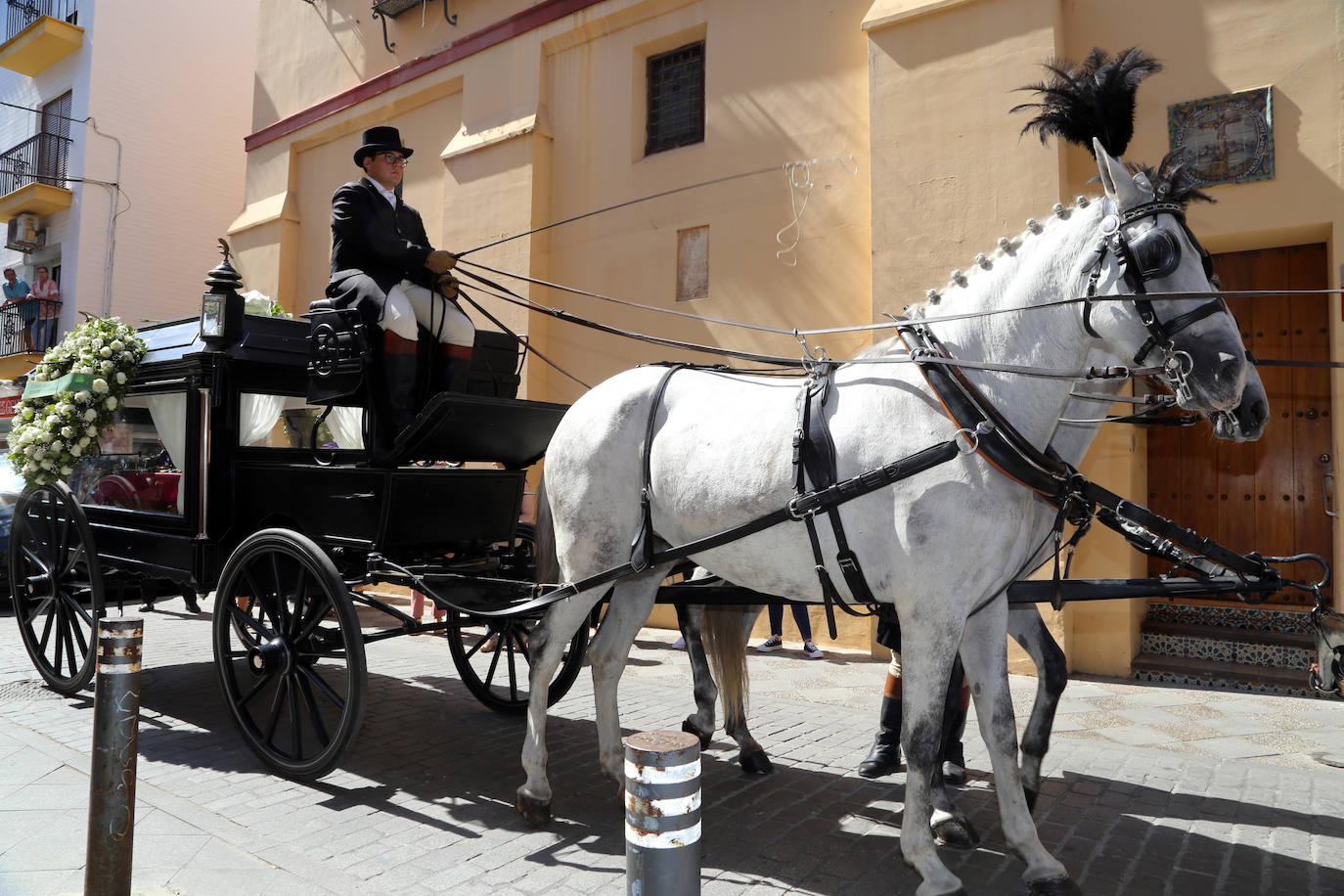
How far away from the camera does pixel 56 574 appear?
5.44m

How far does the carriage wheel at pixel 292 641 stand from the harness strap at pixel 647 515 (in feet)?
4.13

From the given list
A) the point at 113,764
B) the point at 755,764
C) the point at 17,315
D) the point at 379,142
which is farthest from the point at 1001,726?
the point at 17,315

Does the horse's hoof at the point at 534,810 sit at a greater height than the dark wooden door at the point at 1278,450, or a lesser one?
lesser

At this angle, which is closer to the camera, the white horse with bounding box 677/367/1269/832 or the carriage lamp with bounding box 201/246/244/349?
the white horse with bounding box 677/367/1269/832

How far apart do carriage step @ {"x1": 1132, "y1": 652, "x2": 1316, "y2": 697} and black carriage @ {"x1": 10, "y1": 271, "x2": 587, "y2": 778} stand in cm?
449

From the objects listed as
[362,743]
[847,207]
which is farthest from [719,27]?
[362,743]

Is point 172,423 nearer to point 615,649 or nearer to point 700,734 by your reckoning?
point 615,649

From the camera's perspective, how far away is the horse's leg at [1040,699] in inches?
141

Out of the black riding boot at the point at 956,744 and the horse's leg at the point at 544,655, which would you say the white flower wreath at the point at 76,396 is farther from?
the black riding boot at the point at 956,744

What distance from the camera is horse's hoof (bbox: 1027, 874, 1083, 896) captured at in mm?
2877

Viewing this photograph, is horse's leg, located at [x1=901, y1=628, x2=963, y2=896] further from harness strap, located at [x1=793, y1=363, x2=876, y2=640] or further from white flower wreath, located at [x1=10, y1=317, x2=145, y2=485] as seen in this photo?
white flower wreath, located at [x1=10, y1=317, x2=145, y2=485]

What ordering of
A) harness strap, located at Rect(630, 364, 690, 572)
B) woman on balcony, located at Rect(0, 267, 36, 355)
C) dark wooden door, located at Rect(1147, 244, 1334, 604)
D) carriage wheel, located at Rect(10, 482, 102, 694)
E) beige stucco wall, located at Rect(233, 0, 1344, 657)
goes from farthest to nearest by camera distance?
woman on balcony, located at Rect(0, 267, 36, 355) → dark wooden door, located at Rect(1147, 244, 1334, 604) → beige stucco wall, located at Rect(233, 0, 1344, 657) → carriage wheel, located at Rect(10, 482, 102, 694) → harness strap, located at Rect(630, 364, 690, 572)

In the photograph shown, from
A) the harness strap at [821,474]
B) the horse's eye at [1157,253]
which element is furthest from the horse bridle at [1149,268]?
the harness strap at [821,474]

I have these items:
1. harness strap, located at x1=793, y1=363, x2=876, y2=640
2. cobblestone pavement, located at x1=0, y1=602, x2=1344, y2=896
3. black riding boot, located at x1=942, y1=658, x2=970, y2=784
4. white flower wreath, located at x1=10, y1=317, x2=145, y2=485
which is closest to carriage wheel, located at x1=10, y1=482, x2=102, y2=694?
white flower wreath, located at x1=10, y1=317, x2=145, y2=485
